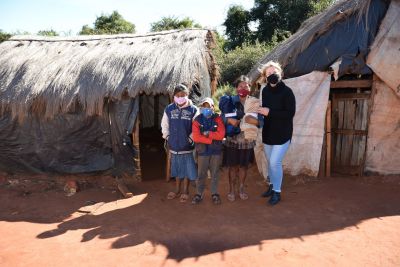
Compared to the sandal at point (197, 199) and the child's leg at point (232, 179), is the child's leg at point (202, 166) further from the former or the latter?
the child's leg at point (232, 179)

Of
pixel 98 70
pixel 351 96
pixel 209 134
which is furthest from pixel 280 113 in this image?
pixel 98 70

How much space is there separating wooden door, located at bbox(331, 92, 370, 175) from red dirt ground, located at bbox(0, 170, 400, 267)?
0.64 metres

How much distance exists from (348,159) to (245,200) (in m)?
2.57

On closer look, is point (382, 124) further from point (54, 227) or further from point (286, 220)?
point (54, 227)

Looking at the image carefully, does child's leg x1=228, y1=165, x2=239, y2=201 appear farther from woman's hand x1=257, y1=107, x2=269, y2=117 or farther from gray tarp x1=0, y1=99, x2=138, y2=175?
gray tarp x1=0, y1=99, x2=138, y2=175

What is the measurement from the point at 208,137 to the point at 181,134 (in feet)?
1.60

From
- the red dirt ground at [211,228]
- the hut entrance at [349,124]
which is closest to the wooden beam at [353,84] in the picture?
the hut entrance at [349,124]

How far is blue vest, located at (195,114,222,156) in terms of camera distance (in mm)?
5102

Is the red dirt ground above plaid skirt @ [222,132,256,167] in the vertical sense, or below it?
below

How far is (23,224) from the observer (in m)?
4.92

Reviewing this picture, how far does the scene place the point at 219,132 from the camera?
16.6 ft

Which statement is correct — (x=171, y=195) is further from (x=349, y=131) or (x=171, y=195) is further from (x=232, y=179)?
(x=349, y=131)

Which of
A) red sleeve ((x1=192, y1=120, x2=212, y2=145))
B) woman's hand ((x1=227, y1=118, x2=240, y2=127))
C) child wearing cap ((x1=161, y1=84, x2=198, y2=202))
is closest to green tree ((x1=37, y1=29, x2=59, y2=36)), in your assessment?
child wearing cap ((x1=161, y1=84, x2=198, y2=202))

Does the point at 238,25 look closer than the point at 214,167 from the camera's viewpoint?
No
